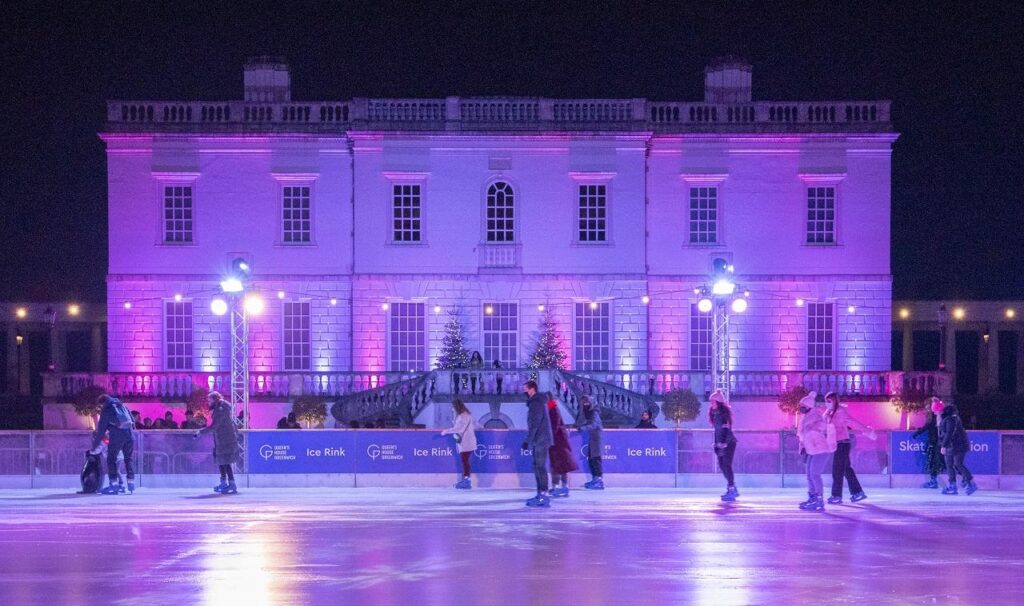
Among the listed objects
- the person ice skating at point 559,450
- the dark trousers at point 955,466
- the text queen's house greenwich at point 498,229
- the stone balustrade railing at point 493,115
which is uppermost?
the stone balustrade railing at point 493,115

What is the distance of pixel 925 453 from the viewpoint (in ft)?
→ 74.8

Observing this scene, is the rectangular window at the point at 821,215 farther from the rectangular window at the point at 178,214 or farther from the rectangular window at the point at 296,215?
the rectangular window at the point at 178,214

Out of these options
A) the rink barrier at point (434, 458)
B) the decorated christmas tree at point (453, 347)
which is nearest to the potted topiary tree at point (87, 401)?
the decorated christmas tree at point (453, 347)

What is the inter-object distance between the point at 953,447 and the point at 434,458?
31.1ft

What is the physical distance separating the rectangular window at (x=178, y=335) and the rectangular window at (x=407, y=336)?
659 cm

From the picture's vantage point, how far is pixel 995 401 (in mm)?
46938

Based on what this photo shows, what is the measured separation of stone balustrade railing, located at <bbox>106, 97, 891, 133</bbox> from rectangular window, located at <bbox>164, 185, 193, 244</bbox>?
2050 millimetres

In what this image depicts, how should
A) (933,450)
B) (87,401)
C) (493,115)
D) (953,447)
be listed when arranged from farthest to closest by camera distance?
(493,115) → (87,401) → (933,450) → (953,447)

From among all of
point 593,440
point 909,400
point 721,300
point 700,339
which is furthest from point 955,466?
point 700,339

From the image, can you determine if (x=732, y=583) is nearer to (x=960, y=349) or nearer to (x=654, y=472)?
(x=654, y=472)

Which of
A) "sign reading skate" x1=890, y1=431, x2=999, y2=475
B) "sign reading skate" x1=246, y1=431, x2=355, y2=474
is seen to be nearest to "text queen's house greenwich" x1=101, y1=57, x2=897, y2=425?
"sign reading skate" x1=246, y1=431, x2=355, y2=474

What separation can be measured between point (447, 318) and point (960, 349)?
1089 inches

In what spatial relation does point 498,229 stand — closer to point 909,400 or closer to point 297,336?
point 297,336

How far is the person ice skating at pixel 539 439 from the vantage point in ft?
63.2
